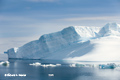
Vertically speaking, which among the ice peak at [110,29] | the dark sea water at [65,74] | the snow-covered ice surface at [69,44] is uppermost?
the ice peak at [110,29]

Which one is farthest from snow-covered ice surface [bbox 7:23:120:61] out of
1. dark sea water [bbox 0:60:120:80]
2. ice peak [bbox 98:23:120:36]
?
dark sea water [bbox 0:60:120:80]

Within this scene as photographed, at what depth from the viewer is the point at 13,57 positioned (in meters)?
136

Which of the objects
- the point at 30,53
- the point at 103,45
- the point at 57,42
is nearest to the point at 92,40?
the point at 103,45

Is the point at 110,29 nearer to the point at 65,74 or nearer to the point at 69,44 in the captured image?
the point at 69,44

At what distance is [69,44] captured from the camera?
5408 inches

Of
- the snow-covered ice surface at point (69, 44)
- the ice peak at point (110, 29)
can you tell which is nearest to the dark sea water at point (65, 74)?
the snow-covered ice surface at point (69, 44)

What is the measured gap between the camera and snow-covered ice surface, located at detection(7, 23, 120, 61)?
414ft

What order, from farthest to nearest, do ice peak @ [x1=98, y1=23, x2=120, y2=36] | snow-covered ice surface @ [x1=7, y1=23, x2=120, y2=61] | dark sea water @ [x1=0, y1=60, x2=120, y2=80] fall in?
ice peak @ [x1=98, y1=23, x2=120, y2=36] → snow-covered ice surface @ [x1=7, y1=23, x2=120, y2=61] → dark sea water @ [x1=0, y1=60, x2=120, y2=80]

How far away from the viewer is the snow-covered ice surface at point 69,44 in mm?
126256

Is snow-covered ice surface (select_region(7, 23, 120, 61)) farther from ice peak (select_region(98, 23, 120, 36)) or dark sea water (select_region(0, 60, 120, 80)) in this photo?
dark sea water (select_region(0, 60, 120, 80))

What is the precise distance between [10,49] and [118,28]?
5378 cm

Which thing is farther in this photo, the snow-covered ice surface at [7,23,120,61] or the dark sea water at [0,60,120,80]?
the snow-covered ice surface at [7,23,120,61]

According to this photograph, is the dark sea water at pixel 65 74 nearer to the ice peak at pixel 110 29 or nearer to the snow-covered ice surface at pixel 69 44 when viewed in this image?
the snow-covered ice surface at pixel 69 44

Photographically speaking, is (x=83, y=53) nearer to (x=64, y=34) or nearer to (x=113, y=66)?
(x=64, y=34)
